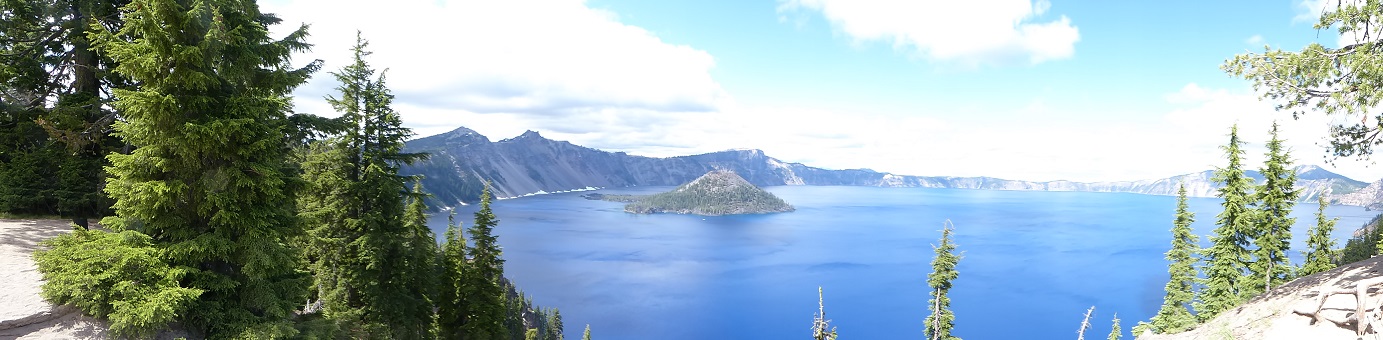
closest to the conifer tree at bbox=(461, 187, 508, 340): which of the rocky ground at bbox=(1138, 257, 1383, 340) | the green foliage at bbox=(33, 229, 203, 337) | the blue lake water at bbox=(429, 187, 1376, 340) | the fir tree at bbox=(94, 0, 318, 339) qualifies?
the fir tree at bbox=(94, 0, 318, 339)

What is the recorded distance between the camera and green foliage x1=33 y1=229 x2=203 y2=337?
9320 millimetres

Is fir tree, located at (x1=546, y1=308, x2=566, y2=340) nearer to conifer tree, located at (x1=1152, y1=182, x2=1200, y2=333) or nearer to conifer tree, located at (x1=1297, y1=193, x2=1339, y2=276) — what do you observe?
conifer tree, located at (x1=1152, y1=182, x2=1200, y2=333)

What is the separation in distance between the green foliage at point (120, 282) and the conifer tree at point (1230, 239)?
3472cm

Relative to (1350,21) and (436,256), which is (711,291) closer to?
(436,256)

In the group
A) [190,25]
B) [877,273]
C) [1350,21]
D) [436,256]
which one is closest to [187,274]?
[190,25]

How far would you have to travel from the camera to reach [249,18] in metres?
11.7

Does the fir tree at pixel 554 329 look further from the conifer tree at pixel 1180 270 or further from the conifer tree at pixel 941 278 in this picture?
the conifer tree at pixel 1180 270

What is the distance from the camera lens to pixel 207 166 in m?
10.5

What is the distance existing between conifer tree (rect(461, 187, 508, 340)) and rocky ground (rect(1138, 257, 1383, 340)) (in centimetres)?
2561

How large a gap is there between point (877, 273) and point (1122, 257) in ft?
231

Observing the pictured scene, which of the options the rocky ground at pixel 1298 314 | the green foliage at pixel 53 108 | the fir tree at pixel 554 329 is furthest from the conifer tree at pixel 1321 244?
the fir tree at pixel 554 329

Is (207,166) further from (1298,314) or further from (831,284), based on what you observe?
(831,284)

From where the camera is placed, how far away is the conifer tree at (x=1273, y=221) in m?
23.5

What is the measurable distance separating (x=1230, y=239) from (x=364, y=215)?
35.5m
